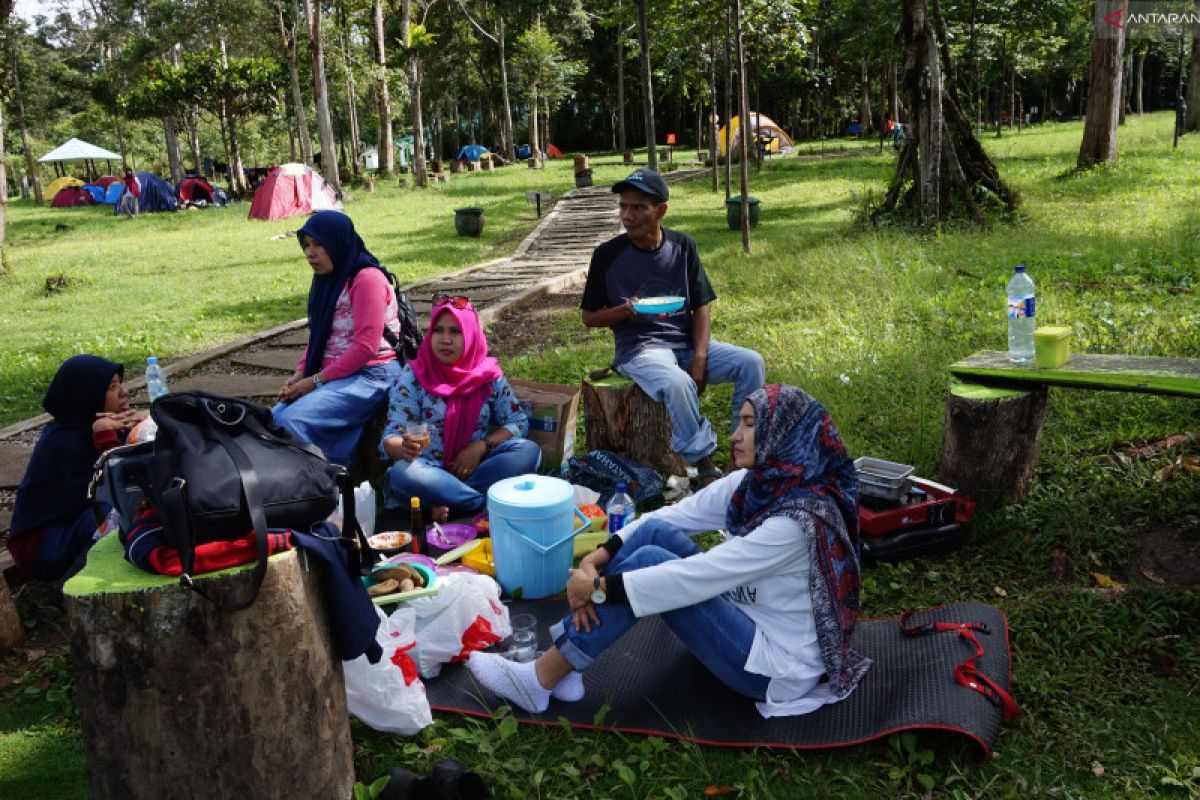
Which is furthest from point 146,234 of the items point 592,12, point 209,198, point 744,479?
point 592,12

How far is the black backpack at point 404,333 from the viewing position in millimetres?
5375

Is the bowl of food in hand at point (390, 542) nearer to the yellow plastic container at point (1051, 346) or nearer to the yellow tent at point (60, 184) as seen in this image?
the yellow plastic container at point (1051, 346)

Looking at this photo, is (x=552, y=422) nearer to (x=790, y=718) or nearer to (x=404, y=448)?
(x=404, y=448)

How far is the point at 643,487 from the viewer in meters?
5.05

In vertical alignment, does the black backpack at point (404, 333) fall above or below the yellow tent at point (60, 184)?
below

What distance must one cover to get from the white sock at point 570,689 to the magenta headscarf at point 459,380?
1.84m

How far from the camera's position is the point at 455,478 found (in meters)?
4.73

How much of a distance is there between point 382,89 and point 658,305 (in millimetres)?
23984

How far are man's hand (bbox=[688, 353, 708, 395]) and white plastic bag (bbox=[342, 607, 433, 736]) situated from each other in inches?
104

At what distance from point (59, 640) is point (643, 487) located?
291cm

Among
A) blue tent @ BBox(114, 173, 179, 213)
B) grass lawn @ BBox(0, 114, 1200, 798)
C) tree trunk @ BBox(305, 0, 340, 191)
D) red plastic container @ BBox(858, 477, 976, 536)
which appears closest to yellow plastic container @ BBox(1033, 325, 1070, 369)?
grass lawn @ BBox(0, 114, 1200, 798)

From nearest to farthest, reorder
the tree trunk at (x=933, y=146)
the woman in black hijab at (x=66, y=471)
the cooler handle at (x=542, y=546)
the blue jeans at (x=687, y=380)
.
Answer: the woman in black hijab at (x=66, y=471) < the cooler handle at (x=542, y=546) < the blue jeans at (x=687, y=380) < the tree trunk at (x=933, y=146)

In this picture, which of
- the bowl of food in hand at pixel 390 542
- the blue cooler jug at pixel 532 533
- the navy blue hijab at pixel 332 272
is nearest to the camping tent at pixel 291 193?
the navy blue hijab at pixel 332 272

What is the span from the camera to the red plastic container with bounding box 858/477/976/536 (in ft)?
13.6
